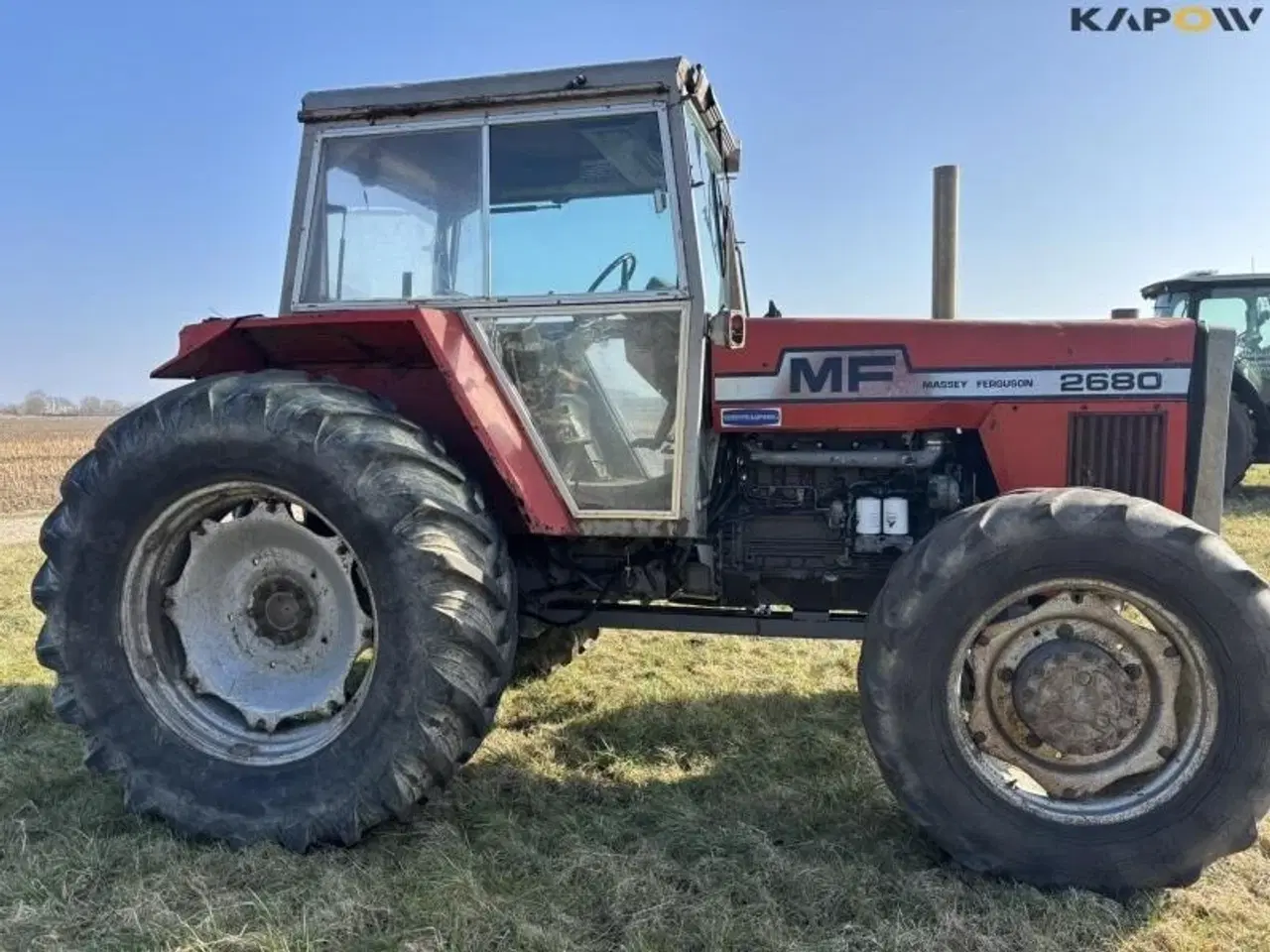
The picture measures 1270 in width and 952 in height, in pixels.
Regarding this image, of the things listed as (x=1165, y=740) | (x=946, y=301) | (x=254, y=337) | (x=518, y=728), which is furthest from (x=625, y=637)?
(x=1165, y=740)

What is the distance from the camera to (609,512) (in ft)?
10.1

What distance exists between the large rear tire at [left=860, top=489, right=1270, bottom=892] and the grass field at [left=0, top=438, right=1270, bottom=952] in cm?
16

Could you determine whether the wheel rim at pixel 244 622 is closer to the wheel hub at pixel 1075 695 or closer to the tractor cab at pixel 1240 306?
the wheel hub at pixel 1075 695

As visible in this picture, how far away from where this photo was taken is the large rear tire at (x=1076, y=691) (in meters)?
2.40

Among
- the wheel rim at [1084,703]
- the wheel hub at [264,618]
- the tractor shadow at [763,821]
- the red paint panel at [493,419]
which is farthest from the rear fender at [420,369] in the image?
the wheel rim at [1084,703]

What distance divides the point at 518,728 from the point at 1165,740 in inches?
89.7

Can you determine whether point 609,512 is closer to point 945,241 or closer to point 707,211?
point 707,211

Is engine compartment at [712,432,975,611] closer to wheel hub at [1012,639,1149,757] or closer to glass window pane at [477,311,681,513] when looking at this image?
glass window pane at [477,311,681,513]

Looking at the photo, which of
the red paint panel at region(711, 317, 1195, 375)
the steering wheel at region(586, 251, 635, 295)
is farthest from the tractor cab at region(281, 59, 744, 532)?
the red paint panel at region(711, 317, 1195, 375)

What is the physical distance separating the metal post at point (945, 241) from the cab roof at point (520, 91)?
1.43m

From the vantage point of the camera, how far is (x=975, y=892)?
95.6 inches

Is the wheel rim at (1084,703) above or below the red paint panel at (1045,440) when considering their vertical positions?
below

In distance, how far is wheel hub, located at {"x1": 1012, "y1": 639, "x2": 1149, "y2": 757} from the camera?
8.34 feet

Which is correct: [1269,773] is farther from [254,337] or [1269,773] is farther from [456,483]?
[254,337]
